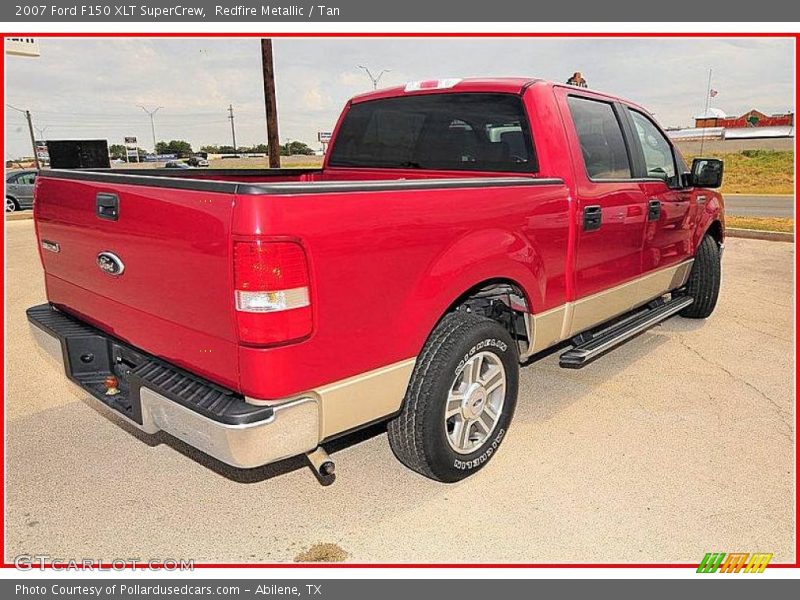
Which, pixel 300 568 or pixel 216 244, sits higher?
pixel 216 244

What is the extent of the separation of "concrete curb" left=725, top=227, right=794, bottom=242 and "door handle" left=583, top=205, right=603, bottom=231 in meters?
8.83

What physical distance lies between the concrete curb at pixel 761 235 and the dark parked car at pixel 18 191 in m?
18.5

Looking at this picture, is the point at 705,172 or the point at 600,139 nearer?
the point at 600,139

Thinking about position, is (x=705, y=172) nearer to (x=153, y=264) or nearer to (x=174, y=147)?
(x=153, y=264)

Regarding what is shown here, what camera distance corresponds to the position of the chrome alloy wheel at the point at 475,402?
3.12 metres

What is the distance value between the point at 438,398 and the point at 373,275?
756 mm

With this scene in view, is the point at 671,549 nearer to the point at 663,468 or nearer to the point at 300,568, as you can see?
the point at 663,468

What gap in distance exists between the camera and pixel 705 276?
592cm

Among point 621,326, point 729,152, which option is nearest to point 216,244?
point 621,326

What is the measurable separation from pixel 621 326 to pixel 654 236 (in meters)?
0.73

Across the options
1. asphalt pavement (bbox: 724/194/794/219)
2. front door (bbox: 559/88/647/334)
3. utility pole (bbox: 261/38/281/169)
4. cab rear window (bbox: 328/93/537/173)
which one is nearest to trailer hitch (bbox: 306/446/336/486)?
front door (bbox: 559/88/647/334)

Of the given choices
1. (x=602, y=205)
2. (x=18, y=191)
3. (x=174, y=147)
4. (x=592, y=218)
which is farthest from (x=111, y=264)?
(x=174, y=147)

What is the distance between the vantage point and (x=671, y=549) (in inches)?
106

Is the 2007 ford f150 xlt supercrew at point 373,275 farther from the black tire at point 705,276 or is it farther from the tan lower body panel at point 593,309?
the black tire at point 705,276
